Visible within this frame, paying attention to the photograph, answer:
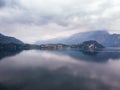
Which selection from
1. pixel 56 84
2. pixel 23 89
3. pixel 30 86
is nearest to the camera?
pixel 23 89

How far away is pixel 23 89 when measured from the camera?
160 ft

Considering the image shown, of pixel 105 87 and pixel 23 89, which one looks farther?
pixel 105 87

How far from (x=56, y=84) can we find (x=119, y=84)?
20856mm

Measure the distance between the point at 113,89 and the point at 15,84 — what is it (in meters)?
30.0

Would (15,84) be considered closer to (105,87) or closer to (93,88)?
(93,88)

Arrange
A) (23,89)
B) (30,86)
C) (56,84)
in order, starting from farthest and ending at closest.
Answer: (56,84), (30,86), (23,89)

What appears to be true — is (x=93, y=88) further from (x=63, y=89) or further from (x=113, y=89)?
(x=63, y=89)

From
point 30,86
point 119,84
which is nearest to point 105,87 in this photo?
point 119,84

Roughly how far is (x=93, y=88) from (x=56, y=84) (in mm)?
11834

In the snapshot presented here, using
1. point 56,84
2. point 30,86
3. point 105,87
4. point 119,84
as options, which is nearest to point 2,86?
point 30,86

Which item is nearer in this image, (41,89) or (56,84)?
(41,89)

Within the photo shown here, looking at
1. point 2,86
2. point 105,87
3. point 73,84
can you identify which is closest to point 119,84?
point 105,87

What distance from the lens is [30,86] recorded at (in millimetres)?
52312

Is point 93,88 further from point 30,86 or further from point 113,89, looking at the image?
A: point 30,86
